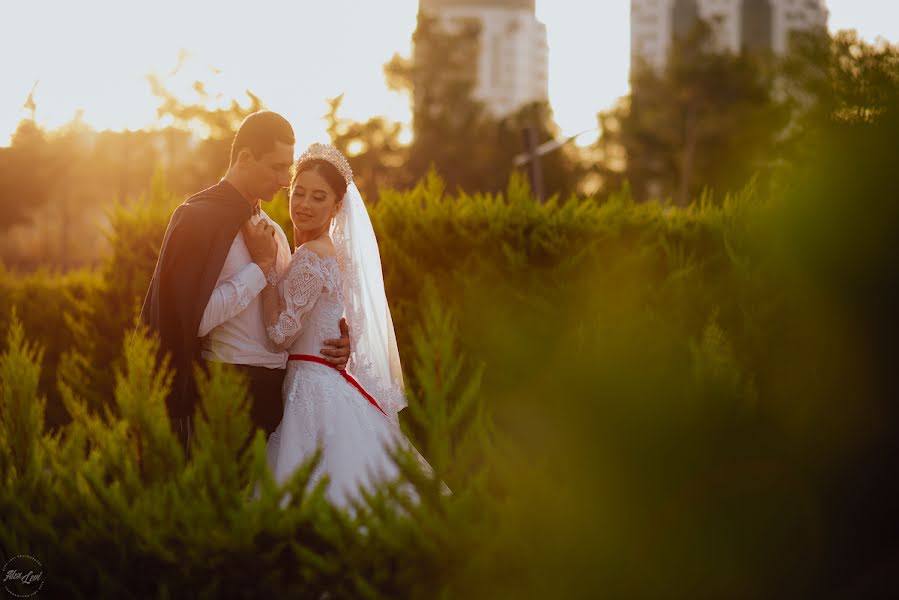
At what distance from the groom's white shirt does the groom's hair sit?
0.44 metres

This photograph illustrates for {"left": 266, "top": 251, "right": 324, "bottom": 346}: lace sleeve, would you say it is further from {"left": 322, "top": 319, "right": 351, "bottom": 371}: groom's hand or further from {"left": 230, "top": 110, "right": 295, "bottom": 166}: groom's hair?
{"left": 230, "top": 110, "right": 295, "bottom": 166}: groom's hair

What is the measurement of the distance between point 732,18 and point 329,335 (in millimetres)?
161729

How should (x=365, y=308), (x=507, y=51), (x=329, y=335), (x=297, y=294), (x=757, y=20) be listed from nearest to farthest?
1. (x=297, y=294)
2. (x=329, y=335)
3. (x=365, y=308)
4. (x=757, y=20)
5. (x=507, y=51)

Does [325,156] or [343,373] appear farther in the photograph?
[325,156]

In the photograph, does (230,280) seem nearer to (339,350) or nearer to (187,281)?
(187,281)

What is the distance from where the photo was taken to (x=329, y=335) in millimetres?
4785

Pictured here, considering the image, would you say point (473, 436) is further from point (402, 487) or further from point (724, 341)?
point (724, 341)

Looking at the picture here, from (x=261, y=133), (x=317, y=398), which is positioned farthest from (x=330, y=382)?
(x=261, y=133)

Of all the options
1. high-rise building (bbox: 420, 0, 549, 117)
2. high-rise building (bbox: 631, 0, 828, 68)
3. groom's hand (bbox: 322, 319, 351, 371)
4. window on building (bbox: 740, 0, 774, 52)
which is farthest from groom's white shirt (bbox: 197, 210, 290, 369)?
high-rise building (bbox: 420, 0, 549, 117)

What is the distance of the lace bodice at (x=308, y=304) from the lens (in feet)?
14.9

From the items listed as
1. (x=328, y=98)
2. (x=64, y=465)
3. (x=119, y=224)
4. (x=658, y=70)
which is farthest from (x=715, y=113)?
(x=64, y=465)

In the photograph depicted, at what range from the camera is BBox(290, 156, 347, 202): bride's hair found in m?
4.90

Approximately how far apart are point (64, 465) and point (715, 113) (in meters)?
53.6

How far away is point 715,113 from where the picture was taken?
2078 inches
